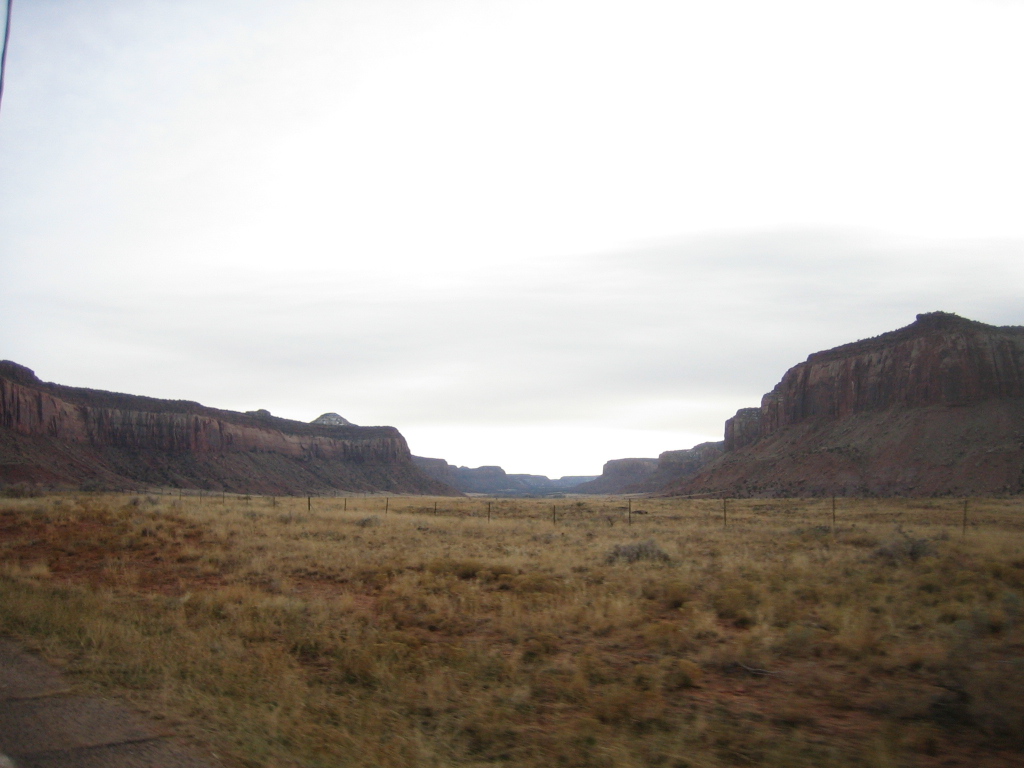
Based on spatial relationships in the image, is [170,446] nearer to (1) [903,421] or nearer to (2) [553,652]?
(1) [903,421]

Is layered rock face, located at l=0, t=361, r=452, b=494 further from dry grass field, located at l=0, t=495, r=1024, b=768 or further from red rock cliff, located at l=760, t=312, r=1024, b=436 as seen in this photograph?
red rock cliff, located at l=760, t=312, r=1024, b=436

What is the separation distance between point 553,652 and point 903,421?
324ft

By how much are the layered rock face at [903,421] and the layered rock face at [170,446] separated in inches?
3000

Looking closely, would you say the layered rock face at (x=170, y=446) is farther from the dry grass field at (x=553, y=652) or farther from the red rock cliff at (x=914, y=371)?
the red rock cliff at (x=914, y=371)

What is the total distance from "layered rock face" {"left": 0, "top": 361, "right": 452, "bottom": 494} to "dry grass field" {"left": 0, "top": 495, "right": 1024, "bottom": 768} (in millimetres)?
76658

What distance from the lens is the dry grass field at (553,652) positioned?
5.95m

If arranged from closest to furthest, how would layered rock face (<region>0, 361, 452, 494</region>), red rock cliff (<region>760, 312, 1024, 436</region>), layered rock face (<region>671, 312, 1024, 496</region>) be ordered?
layered rock face (<region>671, 312, 1024, 496</region>), layered rock face (<region>0, 361, 452, 494</region>), red rock cliff (<region>760, 312, 1024, 436</region>)

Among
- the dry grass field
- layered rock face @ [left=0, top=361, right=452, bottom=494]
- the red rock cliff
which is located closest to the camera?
the dry grass field

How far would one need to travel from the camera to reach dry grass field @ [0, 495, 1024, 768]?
595 cm

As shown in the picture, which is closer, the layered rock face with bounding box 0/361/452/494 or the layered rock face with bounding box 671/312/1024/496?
the layered rock face with bounding box 671/312/1024/496

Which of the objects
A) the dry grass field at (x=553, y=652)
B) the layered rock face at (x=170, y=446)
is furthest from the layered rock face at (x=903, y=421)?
the layered rock face at (x=170, y=446)

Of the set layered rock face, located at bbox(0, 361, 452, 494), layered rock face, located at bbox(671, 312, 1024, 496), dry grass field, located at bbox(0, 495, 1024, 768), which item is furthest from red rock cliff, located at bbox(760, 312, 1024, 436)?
layered rock face, located at bbox(0, 361, 452, 494)

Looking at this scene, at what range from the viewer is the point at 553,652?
9.04 metres

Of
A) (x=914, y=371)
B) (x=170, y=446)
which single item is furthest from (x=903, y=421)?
(x=170, y=446)
